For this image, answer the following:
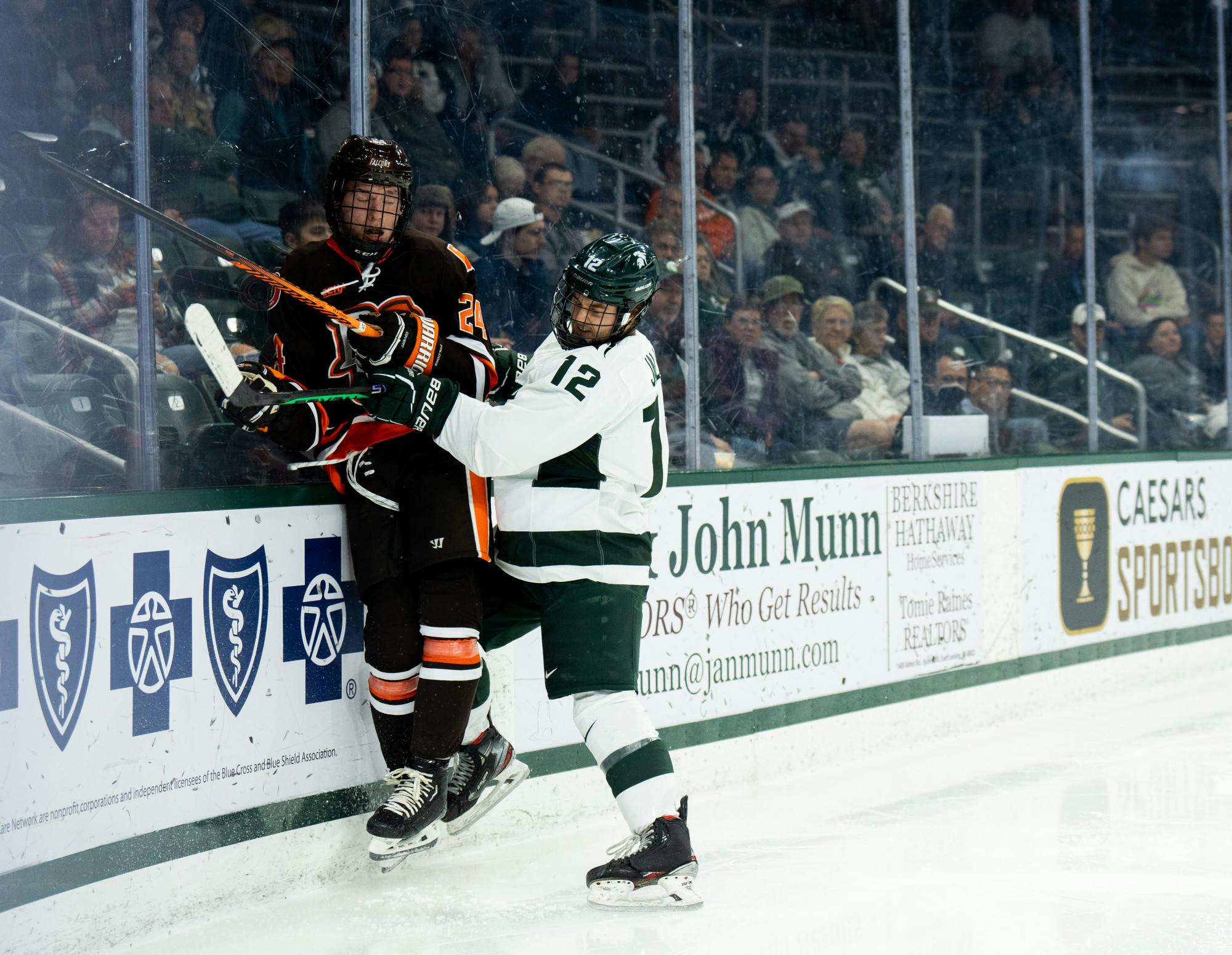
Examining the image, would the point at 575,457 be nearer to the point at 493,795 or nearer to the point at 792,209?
the point at 493,795

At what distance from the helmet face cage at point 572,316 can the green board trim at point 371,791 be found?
1.04 metres

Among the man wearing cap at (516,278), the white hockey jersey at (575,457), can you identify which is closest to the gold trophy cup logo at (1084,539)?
the man wearing cap at (516,278)

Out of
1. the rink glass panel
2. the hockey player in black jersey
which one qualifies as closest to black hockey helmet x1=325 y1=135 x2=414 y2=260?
the hockey player in black jersey


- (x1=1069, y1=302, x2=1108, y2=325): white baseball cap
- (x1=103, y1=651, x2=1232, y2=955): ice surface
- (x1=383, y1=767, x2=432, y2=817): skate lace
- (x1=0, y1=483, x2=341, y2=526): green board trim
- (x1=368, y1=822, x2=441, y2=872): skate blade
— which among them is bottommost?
(x1=103, y1=651, x2=1232, y2=955): ice surface

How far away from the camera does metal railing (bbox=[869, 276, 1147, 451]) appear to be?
171 inches

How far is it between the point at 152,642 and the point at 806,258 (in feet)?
7.84

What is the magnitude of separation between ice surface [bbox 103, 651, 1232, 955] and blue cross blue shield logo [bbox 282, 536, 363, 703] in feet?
1.39

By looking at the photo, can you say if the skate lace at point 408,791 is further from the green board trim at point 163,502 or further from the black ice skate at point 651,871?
the green board trim at point 163,502

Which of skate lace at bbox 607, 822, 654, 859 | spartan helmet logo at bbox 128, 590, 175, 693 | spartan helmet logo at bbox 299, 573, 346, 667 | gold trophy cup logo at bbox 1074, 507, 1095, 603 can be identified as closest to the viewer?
→ spartan helmet logo at bbox 128, 590, 175, 693

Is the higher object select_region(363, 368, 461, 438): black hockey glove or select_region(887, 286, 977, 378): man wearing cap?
select_region(887, 286, 977, 378): man wearing cap

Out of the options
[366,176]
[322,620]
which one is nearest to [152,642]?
[322,620]

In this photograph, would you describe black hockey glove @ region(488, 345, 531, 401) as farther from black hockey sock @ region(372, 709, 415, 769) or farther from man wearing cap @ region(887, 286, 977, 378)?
man wearing cap @ region(887, 286, 977, 378)

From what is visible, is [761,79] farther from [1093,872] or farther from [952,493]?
[1093,872]

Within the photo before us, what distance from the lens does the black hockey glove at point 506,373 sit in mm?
2764
